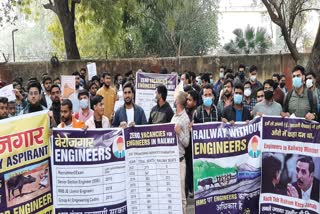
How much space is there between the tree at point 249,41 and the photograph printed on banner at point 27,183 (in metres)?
19.8

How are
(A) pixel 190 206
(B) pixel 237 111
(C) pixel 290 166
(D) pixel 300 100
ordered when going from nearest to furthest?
(C) pixel 290 166 < (B) pixel 237 111 < (A) pixel 190 206 < (D) pixel 300 100

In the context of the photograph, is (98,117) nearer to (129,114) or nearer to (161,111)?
(129,114)

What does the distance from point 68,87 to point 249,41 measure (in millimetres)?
15708

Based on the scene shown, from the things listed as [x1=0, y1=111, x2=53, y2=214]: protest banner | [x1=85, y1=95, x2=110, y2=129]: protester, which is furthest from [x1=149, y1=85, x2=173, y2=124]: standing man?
[x1=0, y1=111, x2=53, y2=214]: protest banner

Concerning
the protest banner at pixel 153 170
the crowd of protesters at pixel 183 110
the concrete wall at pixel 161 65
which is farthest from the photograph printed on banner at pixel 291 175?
the concrete wall at pixel 161 65

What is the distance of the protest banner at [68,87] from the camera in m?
9.94

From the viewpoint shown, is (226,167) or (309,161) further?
(226,167)

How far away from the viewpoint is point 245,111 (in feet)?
22.7

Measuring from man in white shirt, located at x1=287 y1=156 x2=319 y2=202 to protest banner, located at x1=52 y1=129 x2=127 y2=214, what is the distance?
2.02m

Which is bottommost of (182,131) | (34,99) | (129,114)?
(182,131)

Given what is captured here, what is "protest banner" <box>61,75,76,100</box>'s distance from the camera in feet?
32.6

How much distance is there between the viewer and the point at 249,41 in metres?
24.1

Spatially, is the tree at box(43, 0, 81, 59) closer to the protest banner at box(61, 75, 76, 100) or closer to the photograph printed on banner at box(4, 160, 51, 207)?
the protest banner at box(61, 75, 76, 100)

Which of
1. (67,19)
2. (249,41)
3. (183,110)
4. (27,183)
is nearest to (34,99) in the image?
(27,183)
